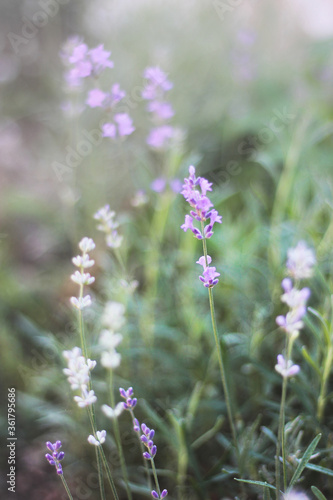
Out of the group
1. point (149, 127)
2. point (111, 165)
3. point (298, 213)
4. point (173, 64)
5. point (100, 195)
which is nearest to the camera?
point (298, 213)

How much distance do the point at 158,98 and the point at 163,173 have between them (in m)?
0.43

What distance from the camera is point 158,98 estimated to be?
1.38 metres

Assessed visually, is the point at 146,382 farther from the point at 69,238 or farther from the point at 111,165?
the point at 111,165

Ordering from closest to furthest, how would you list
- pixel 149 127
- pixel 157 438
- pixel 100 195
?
1. pixel 157 438
2. pixel 100 195
3. pixel 149 127

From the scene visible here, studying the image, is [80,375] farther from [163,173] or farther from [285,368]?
[163,173]

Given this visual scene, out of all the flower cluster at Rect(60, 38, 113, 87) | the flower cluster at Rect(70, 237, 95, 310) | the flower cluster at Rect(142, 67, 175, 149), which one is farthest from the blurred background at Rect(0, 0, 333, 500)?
the flower cluster at Rect(70, 237, 95, 310)

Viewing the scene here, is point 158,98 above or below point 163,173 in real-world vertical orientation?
below

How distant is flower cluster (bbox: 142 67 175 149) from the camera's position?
127 cm

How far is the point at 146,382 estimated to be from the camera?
4.80 ft

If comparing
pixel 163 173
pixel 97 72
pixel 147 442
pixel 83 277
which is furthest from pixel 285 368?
pixel 163 173

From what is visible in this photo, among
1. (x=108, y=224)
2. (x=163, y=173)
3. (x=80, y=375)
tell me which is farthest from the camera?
(x=163, y=173)

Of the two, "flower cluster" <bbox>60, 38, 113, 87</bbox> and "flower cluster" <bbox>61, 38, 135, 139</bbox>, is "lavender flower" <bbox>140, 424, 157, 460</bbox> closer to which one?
"flower cluster" <bbox>61, 38, 135, 139</bbox>

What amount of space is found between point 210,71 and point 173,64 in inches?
10.8

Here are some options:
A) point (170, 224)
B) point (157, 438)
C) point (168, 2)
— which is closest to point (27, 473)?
point (157, 438)
